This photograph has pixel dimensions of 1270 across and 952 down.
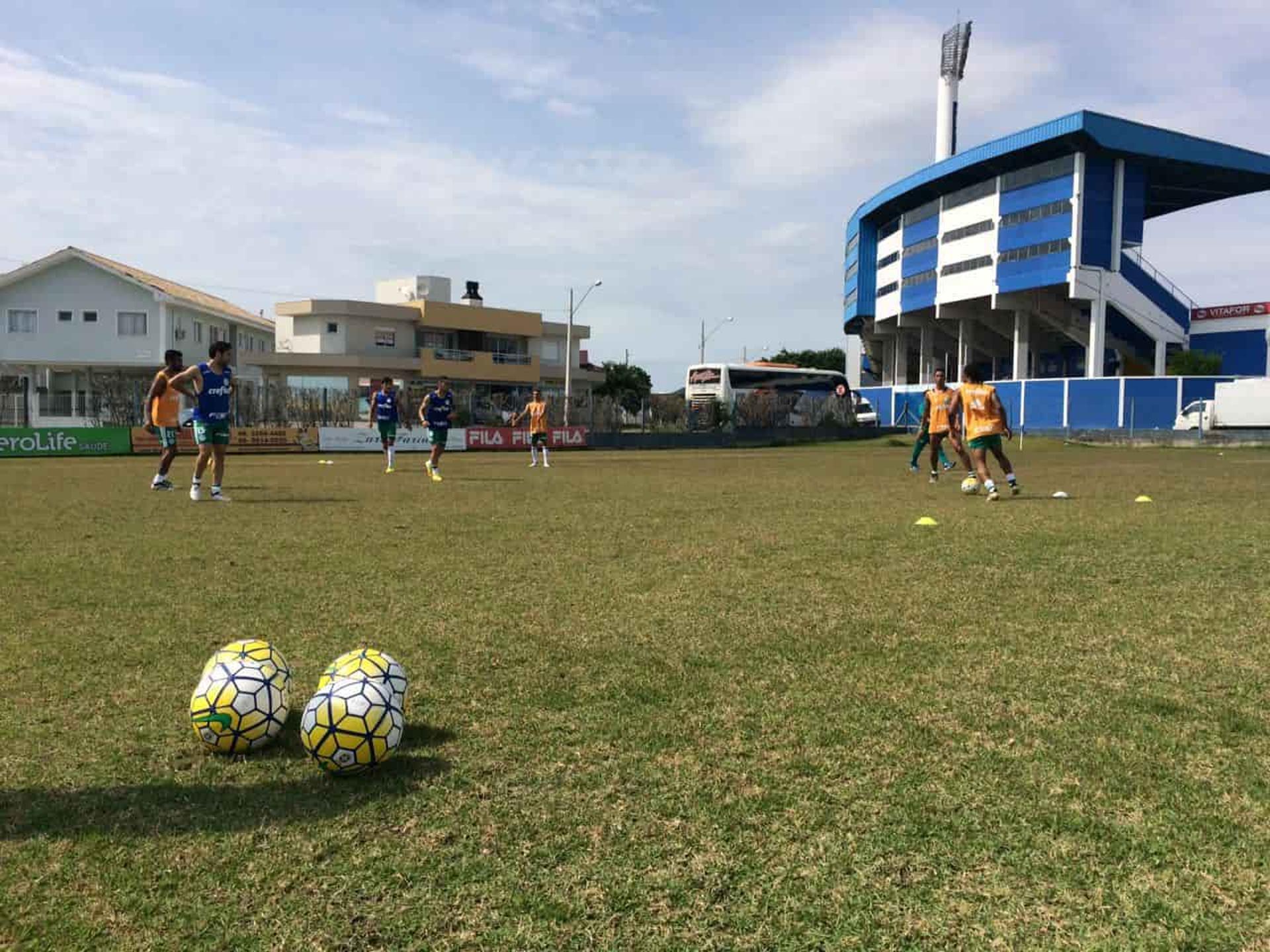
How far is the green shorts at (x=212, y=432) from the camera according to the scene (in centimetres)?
1290

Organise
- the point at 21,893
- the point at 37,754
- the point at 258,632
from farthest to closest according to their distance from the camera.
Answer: the point at 258,632 < the point at 37,754 < the point at 21,893

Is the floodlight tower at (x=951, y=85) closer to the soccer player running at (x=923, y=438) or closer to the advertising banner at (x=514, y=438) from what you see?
the advertising banner at (x=514, y=438)

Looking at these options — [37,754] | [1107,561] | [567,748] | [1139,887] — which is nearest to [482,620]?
[567,748]

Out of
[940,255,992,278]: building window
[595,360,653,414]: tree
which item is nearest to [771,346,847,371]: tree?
[595,360,653,414]: tree

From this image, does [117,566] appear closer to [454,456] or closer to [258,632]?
[258,632]

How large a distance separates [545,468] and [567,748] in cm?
1863

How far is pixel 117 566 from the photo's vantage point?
300 inches

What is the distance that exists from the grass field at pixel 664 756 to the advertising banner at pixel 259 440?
74.0ft

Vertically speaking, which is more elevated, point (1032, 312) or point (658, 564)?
point (1032, 312)

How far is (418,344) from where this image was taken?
58594mm

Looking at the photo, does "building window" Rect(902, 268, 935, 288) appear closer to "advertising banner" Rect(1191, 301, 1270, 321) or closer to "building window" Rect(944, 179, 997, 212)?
"building window" Rect(944, 179, 997, 212)

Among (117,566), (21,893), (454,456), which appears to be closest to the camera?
(21,893)

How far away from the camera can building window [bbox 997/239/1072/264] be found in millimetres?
49406

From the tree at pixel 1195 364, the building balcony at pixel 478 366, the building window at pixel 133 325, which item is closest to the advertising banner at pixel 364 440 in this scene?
the building window at pixel 133 325
